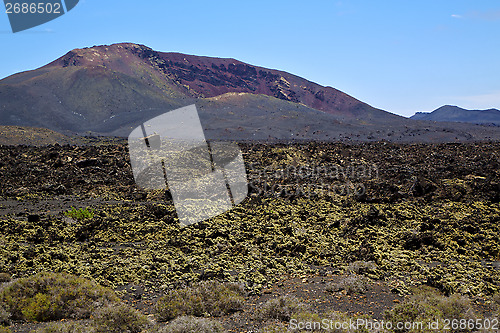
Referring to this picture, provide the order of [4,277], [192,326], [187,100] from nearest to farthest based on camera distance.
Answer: [192,326]
[4,277]
[187,100]

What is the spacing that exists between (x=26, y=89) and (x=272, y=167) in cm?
7847

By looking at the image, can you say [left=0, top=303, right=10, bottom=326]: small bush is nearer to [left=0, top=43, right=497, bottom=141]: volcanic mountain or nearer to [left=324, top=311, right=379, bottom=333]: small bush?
[left=324, top=311, right=379, bottom=333]: small bush

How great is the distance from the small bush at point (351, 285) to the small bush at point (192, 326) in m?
2.85

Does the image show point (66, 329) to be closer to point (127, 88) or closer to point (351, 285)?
point (351, 285)

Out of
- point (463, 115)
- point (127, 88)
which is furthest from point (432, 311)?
point (463, 115)

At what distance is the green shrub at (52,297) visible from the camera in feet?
22.1

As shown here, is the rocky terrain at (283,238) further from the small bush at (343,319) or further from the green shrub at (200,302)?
the small bush at (343,319)

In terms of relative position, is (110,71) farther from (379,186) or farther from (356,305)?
(356,305)

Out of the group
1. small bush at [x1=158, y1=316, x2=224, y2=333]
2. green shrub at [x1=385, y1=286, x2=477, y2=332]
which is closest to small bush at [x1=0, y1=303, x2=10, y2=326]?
small bush at [x1=158, y1=316, x2=224, y2=333]

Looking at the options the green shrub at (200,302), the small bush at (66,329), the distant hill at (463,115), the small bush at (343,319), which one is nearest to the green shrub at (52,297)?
the small bush at (66,329)

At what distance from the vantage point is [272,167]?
23.3 m

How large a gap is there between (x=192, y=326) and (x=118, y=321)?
1236 millimetres

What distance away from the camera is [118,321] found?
20.2 feet

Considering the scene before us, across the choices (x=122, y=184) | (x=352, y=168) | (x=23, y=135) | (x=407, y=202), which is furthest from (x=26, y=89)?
(x=407, y=202)
